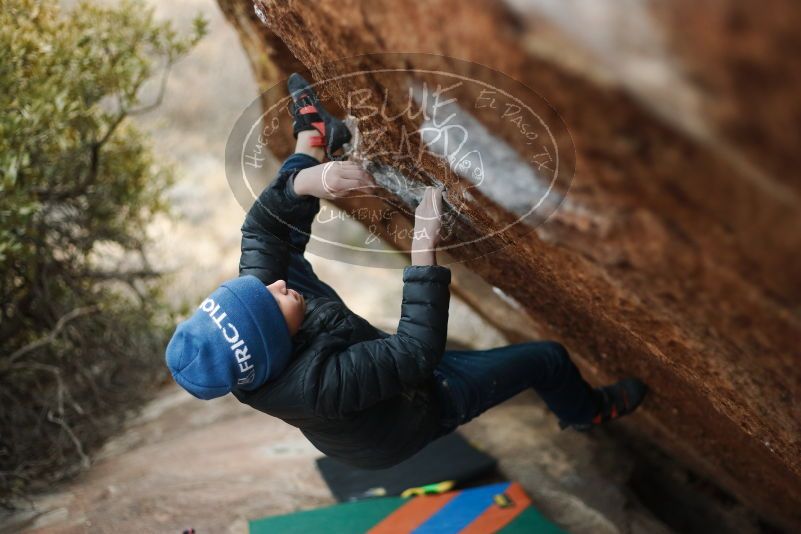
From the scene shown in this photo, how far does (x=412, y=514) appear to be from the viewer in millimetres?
2879

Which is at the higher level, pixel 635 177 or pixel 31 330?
pixel 635 177

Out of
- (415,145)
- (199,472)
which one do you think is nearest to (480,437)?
(199,472)

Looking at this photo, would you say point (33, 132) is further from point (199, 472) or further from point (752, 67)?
point (752, 67)

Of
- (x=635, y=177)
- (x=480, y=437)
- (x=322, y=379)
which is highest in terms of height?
(x=635, y=177)

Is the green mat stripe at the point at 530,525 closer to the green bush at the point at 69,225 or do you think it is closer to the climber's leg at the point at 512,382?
the climber's leg at the point at 512,382

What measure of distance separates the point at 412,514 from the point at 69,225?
2.89 metres

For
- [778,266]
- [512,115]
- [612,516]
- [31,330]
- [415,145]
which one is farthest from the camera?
[31,330]

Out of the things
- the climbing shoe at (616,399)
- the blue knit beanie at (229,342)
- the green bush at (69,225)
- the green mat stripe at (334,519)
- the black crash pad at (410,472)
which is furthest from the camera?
the green bush at (69,225)

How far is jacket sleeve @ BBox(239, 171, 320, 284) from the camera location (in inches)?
85.7

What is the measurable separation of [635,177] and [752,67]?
0.84 ft

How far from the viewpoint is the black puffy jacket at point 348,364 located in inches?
76.2

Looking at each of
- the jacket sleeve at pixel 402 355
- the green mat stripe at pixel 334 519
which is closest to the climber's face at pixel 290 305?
the jacket sleeve at pixel 402 355

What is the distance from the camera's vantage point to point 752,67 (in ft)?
2.66

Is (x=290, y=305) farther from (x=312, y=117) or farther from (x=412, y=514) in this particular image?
(x=412, y=514)
